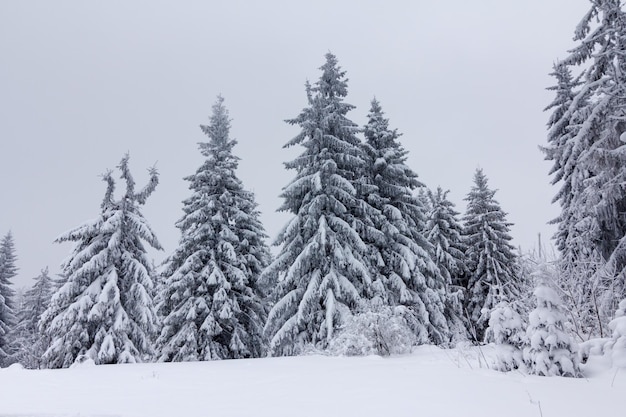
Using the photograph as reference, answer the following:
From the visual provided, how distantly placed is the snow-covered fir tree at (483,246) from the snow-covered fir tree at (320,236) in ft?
36.7

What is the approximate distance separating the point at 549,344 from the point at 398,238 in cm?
1339

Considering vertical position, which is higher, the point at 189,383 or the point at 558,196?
the point at 558,196

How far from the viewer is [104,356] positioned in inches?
636

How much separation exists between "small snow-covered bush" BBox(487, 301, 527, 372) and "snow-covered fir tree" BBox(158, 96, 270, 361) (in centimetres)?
1319

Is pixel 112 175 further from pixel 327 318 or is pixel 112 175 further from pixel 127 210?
pixel 327 318

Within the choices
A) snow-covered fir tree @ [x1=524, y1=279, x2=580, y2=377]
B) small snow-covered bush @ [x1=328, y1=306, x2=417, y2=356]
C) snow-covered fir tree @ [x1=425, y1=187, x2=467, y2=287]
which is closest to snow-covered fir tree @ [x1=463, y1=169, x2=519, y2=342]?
snow-covered fir tree @ [x1=425, y1=187, x2=467, y2=287]

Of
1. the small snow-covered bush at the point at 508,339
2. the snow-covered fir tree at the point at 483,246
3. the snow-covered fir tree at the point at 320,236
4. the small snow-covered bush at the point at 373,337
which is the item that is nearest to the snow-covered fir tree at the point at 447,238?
the snow-covered fir tree at the point at 483,246

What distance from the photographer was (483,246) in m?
26.1

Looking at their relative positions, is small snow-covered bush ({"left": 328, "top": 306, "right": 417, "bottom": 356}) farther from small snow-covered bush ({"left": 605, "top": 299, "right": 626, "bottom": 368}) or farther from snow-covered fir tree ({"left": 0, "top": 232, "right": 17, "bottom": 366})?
snow-covered fir tree ({"left": 0, "top": 232, "right": 17, "bottom": 366})

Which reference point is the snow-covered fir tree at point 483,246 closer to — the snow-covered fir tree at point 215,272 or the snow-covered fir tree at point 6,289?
the snow-covered fir tree at point 215,272

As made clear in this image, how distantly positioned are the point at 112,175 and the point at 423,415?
62.5 feet

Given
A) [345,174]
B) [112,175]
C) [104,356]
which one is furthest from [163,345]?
[345,174]

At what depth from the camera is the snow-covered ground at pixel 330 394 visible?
4.68m

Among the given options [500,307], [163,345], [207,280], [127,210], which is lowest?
[163,345]
